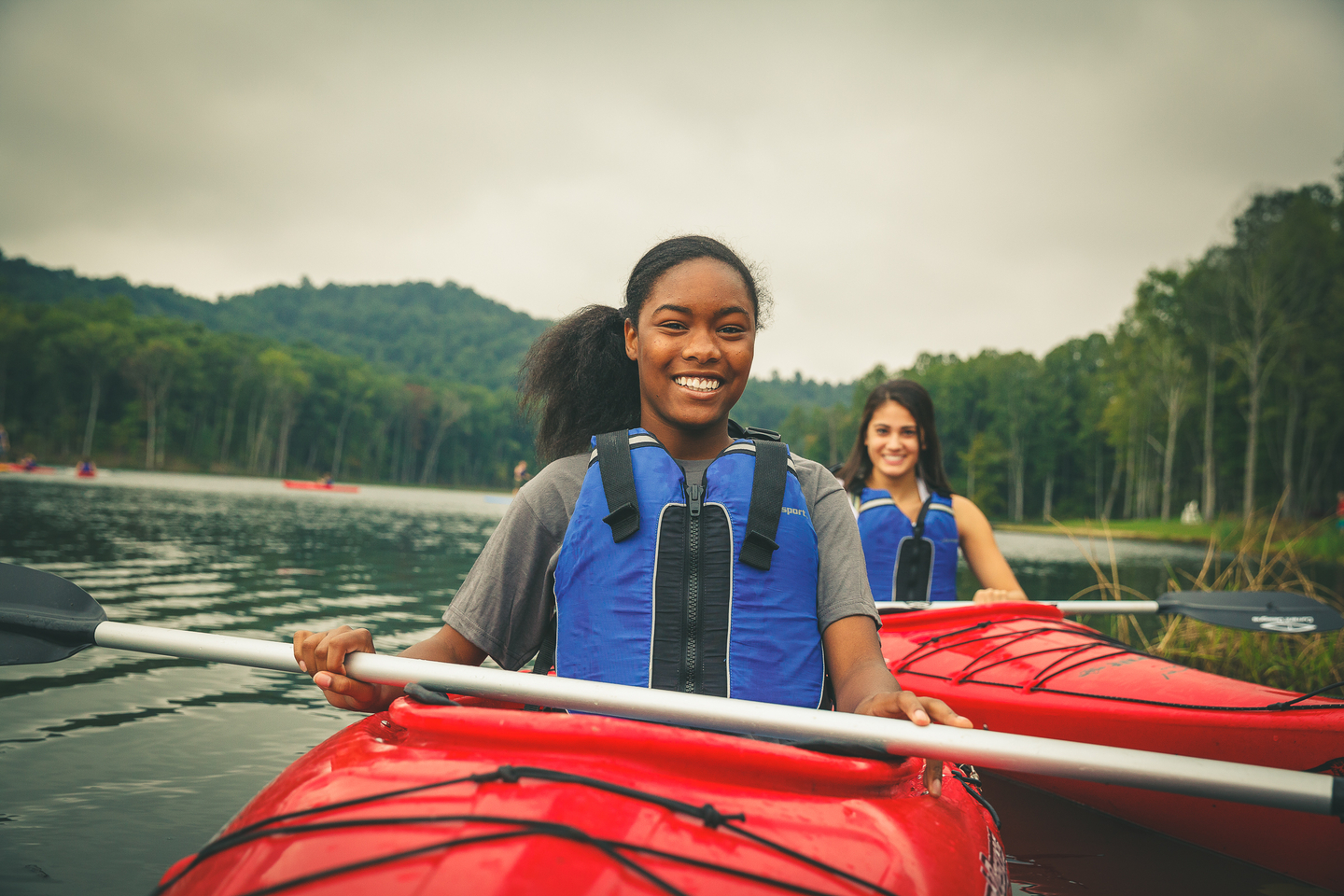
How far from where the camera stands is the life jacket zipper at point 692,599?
1673 mm

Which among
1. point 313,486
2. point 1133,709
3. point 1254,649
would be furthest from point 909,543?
point 313,486

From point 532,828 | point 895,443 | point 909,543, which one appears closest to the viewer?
point 532,828

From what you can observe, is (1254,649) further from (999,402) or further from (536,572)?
(999,402)

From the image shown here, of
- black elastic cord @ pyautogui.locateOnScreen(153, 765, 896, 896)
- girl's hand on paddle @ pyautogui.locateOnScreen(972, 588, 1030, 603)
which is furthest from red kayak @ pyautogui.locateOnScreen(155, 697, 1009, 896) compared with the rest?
girl's hand on paddle @ pyautogui.locateOnScreen(972, 588, 1030, 603)

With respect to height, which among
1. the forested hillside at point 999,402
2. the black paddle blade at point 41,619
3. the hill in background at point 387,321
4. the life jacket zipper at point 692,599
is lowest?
the black paddle blade at point 41,619

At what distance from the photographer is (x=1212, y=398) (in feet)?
97.1

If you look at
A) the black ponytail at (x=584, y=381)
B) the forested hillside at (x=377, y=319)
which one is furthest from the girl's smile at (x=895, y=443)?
the forested hillside at (x=377, y=319)

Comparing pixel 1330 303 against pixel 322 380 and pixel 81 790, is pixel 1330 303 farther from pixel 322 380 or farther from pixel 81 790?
pixel 322 380

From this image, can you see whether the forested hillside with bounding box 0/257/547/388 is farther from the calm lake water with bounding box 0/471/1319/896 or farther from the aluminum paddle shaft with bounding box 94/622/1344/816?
the aluminum paddle shaft with bounding box 94/622/1344/816

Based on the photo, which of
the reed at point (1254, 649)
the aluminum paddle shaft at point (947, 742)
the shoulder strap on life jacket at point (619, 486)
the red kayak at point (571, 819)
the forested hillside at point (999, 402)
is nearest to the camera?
the red kayak at point (571, 819)

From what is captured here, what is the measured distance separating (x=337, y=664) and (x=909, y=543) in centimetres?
364

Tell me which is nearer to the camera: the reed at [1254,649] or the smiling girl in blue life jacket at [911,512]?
the smiling girl in blue life jacket at [911,512]

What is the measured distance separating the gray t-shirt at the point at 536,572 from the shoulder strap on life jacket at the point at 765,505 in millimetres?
146

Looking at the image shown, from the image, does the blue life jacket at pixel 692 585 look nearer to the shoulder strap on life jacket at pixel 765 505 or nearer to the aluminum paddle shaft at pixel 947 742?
the shoulder strap on life jacket at pixel 765 505
